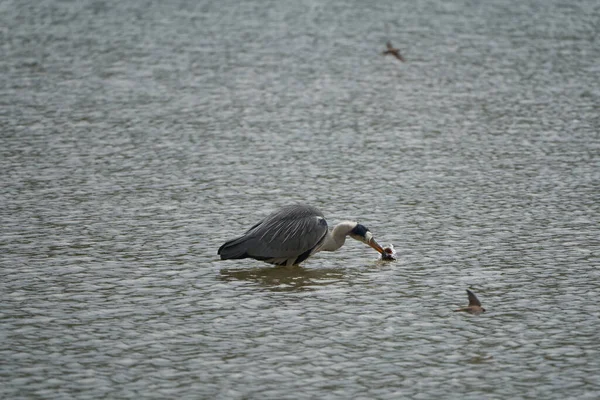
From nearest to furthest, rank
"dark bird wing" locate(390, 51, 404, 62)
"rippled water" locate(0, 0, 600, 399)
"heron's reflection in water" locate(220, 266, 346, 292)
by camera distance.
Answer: "rippled water" locate(0, 0, 600, 399) < "heron's reflection in water" locate(220, 266, 346, 292) < "dark bird wing" locate(390, 51, 404, 62)

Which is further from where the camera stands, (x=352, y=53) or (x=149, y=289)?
(x=352, y=53)

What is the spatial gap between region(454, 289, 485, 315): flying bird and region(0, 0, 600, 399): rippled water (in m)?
0.09

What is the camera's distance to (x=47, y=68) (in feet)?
90.3

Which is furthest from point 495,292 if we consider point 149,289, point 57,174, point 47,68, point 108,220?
point 47,68

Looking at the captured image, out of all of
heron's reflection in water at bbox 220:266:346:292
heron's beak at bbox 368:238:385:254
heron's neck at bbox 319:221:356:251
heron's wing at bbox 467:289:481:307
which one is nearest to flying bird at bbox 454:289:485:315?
heron's wing at bbox 467:289:481:307

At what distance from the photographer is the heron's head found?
538 inches

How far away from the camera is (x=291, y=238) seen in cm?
1330

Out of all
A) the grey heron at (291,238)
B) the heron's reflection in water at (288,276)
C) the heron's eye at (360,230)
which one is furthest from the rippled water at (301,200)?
the heron's eye at (360,230)

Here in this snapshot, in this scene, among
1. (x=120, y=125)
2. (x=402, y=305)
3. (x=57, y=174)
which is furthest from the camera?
(x=120, y=125)

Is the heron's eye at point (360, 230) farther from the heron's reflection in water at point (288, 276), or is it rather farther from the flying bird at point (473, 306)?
the flying bird at point (473, 306)

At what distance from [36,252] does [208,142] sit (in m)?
7.12

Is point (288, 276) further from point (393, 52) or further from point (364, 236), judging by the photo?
point (393, 52)

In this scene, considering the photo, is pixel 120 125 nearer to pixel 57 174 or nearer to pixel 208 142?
pixel 208 142

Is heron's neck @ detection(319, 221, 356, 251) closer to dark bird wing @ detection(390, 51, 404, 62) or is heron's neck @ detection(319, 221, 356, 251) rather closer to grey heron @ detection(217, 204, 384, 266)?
grey heron @ detection(217, 204, 384, 266)
